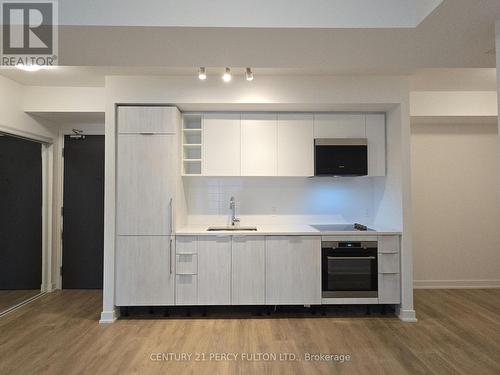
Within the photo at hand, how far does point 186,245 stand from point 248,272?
75cm

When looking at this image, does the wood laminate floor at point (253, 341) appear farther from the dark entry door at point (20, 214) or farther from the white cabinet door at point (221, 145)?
the white cabinet door at point (221, 145)

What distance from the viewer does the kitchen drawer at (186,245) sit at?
3.43 metres

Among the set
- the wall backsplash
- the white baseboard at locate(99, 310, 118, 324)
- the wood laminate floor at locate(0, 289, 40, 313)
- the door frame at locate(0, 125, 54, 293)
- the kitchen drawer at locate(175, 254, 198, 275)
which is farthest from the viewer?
the door frame at locate(0, 125, 54, 293)

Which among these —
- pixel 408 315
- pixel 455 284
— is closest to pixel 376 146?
pixel 408 315

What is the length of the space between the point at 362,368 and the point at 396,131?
96.8 inches

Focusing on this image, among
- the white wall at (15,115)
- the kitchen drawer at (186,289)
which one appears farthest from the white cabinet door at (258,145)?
the white wall at (15,115)

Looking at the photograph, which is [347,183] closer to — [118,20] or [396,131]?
[396,131]

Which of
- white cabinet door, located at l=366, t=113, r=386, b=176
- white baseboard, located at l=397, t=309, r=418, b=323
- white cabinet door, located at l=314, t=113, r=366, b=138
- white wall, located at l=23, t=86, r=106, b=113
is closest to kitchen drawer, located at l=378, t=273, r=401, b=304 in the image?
white baseboard, located at l=397, t=309, r=418, b=323

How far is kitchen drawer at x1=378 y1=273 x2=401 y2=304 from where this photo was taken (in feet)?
11.3

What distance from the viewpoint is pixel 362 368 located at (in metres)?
2.45

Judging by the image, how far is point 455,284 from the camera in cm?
451

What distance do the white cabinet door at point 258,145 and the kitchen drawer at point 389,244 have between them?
143 centimetres

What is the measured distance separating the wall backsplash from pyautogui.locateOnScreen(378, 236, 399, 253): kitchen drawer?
27.2 inches

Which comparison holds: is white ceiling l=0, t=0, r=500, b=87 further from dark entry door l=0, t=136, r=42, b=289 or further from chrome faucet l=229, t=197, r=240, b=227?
dark entry door l=0, t=136, r=42, b=289
